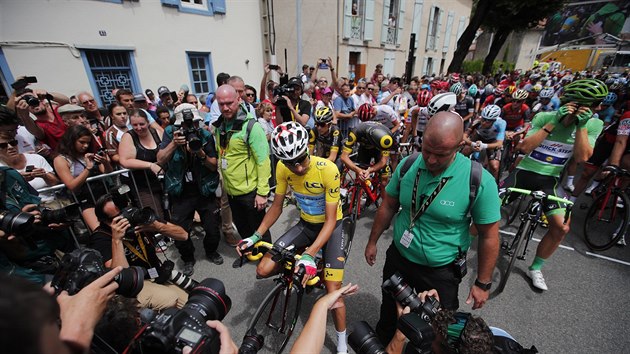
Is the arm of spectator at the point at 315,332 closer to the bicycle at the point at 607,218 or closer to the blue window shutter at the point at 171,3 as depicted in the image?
the bicycle at the point at 607,218

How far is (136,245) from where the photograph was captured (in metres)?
2.80

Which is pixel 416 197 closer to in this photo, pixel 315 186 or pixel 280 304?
pixel 315 186

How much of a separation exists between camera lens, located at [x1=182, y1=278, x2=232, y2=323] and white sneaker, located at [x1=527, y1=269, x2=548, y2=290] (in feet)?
13.2

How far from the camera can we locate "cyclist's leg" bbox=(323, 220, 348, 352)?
103 inches

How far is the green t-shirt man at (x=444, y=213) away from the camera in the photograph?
1998 millimetres

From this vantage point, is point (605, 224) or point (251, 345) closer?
point (251, 345)

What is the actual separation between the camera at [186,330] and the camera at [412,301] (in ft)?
3.75

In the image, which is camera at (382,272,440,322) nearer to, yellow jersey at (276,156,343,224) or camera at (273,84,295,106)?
yellow jersey at (276,156,343,224)

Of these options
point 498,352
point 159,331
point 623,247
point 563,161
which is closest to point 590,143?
point 563,161

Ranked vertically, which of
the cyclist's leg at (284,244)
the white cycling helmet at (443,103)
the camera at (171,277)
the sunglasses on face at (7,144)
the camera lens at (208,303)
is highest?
the white cycling helmet at (443,103)

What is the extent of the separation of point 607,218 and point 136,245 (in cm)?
770

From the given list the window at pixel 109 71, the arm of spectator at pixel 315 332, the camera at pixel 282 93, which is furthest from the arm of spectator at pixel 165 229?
the window at pixel 109 71

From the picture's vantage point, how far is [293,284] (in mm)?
2658

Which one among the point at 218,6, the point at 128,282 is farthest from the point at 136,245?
the point at 218,6
